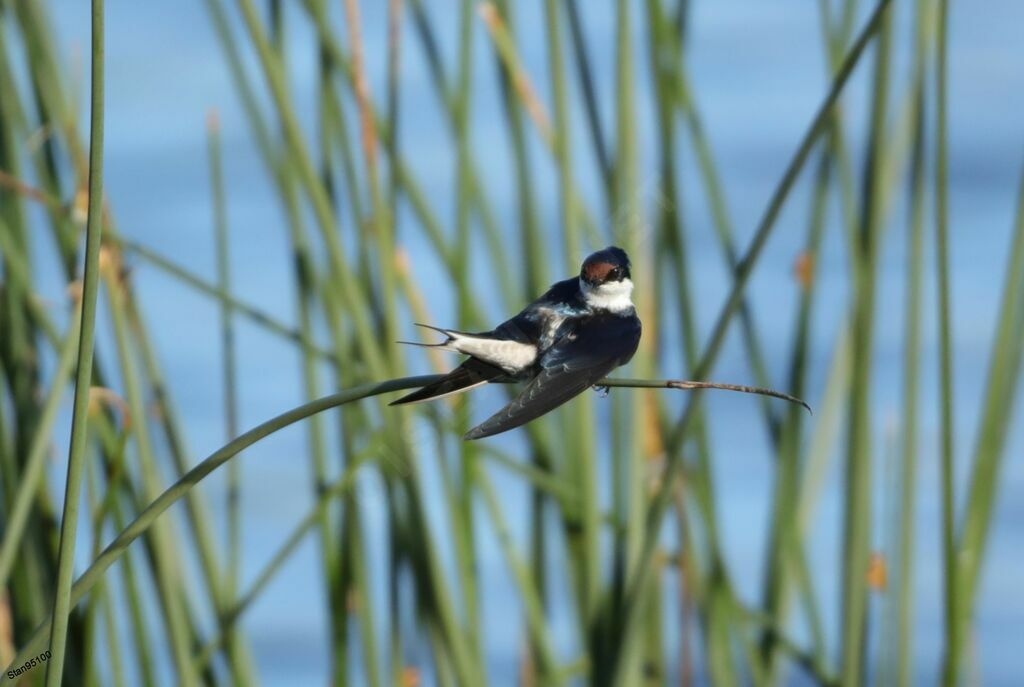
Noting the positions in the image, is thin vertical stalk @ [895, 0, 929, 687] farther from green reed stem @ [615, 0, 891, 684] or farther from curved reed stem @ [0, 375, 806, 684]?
curved reed stem @ [0, 375, 806, 684]

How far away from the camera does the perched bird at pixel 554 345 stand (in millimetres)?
769

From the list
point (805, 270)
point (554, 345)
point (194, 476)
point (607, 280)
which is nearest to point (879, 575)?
point (805, 270)

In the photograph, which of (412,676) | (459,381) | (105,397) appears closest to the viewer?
(459,381)

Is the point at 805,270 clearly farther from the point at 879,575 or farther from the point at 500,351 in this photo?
the point at 500,351

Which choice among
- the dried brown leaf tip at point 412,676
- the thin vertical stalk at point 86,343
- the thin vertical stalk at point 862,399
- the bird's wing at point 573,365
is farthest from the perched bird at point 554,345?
the dried brown leaf tip at point 412,676

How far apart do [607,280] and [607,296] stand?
0.02 m

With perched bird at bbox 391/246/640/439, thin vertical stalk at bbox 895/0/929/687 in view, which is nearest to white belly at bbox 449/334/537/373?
perched bird at bbox 391/246/640/439

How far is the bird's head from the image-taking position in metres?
1.03

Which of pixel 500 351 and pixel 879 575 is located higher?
pixel 500 351

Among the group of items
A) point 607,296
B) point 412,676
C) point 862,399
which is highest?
point 607,296

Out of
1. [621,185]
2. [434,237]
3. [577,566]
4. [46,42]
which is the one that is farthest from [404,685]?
[46,42]

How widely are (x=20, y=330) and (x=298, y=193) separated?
0.99 feet

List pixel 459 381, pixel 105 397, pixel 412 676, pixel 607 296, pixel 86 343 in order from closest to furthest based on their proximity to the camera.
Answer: pixel 86 343 → pixel 459 381 → pixel 607 296 → pixel 105 397 → pixel 412 676

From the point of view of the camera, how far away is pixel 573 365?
0.89 m
